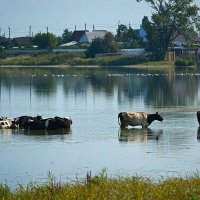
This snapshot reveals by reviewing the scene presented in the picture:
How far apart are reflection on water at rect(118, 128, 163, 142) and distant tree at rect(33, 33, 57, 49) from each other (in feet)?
326

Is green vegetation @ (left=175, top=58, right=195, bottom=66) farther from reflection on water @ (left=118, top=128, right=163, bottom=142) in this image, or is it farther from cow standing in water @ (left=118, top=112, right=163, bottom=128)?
reflection on water @ (left=118, top=128, right=163, bottom=142)

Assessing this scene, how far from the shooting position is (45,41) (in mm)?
128750

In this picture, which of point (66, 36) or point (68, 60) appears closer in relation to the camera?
point (68, 60)

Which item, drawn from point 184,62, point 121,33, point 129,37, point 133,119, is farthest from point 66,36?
point 133,119

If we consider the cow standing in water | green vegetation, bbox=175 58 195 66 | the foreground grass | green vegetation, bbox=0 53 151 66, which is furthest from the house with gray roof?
the foreground grass

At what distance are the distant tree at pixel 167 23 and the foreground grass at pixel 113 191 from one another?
93176 millimetres

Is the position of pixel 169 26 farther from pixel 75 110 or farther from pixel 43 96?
pixel 75 110

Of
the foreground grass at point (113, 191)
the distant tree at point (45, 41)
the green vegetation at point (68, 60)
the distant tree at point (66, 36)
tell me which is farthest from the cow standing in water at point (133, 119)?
the distant tree at point (66, 36)

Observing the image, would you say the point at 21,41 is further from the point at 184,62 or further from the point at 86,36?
the point at 184,62

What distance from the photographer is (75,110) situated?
124ft

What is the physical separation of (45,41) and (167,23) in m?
26.3

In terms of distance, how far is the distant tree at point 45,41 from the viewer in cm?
12825

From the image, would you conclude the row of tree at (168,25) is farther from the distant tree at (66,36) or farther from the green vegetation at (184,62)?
the distant tree at (66,36)

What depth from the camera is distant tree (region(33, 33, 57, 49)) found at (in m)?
128
